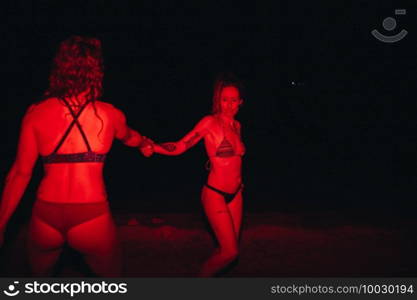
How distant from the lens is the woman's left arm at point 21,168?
3.44 metres

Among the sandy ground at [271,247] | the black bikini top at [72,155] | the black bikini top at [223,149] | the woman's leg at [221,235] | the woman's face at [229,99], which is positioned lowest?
the sandy ground at [271,247]

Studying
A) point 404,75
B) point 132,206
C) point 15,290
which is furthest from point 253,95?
point 15,290

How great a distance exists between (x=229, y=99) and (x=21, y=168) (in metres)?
2.50

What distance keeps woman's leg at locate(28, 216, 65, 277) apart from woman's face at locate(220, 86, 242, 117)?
2435 mm

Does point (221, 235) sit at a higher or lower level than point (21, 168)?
lower

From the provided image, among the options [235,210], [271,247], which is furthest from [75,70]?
[271,247]

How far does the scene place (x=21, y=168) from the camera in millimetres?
3479

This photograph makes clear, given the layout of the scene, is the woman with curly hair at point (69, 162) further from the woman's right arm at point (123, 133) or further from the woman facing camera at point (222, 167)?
the woman facing camera at point (222, 167)

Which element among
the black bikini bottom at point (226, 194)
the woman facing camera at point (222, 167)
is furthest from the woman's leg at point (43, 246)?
the black bikini bottom at point (226, 194)

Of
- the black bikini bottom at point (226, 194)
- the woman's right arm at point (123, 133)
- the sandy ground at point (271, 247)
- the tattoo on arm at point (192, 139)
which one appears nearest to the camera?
the woman's right arm at point (123, 133)

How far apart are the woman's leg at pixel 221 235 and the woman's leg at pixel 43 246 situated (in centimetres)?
175

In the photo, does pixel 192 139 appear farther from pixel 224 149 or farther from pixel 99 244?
pixel 99 244

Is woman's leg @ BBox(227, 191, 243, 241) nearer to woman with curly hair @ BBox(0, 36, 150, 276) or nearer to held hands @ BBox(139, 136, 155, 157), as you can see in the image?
held hands @ BBox(139, 136, 155, 157)

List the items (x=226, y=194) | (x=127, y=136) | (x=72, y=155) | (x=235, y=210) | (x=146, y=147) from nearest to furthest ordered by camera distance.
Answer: (x=72, y=155)
(x=127, y=136)
(x=146, y=147)
(x=226, y=194)
(x=235, y=210)
